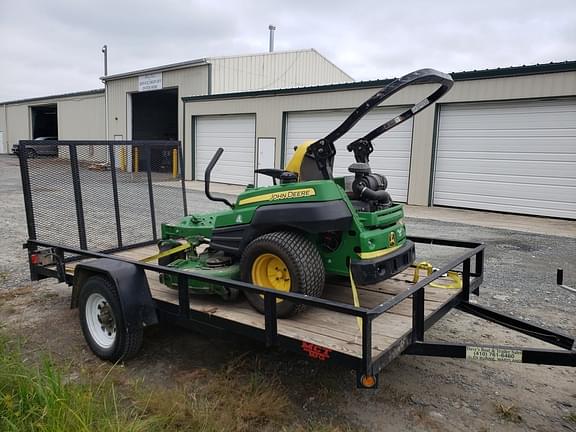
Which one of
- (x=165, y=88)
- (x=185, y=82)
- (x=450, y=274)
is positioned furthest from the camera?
(x=165, y=88)

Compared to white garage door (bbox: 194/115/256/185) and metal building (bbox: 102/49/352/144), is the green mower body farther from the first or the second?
metal building (bbox: 102/49/352/144)

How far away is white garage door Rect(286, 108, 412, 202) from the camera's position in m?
14.0

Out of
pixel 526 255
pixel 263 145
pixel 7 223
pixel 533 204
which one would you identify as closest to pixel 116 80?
pixel 263 145

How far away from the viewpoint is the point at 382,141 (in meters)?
14.5

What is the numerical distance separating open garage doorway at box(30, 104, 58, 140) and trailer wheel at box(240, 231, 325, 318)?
119ft

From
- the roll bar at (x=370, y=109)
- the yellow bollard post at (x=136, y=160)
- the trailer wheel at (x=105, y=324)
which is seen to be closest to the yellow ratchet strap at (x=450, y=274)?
the roll bar at (x=370, y=109)

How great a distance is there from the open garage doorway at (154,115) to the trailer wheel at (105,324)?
22.2m

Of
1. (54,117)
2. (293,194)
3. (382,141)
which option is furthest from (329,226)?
(54,117)

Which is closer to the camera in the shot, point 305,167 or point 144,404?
point 144,404

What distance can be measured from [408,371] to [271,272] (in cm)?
128

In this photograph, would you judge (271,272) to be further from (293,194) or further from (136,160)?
(136,160)

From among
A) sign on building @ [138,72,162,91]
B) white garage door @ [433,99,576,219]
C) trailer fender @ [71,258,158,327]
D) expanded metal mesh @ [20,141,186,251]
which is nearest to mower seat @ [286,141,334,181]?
trailer fender @ [71,258,158,327]

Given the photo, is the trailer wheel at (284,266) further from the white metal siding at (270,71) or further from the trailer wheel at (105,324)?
the white metal siding at (270,71)

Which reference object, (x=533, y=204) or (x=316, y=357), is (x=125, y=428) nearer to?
(x=316, y=357)
